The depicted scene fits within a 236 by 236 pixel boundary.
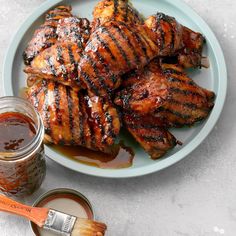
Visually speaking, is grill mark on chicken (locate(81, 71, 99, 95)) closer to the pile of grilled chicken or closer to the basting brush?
the pile of grilled chicken

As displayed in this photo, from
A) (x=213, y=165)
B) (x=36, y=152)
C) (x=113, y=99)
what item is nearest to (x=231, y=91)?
(x=213, y=165)

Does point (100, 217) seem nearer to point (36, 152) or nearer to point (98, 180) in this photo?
point (98, 180)

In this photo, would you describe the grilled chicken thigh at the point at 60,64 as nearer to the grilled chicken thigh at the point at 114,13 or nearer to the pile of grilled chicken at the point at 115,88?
the pile of grilled chicken at the point at 115,88

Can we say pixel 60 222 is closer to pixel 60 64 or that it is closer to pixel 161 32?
pixel 60 64

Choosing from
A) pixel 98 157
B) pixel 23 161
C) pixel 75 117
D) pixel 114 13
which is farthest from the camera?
pixel 114 13

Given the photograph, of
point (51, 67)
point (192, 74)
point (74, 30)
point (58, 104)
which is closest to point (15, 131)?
point (58, 104)
